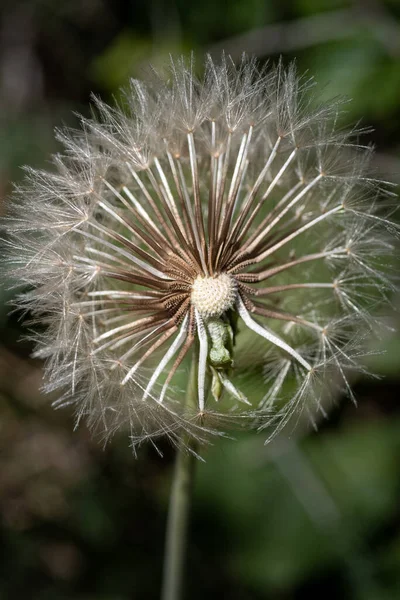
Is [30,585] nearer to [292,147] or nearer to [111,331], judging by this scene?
[111,331]

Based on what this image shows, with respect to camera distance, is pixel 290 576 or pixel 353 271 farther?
pixel 290 576

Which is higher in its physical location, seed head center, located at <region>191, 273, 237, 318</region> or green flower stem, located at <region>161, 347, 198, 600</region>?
seed head center, located at <region>191, 273, 237, 318</region>

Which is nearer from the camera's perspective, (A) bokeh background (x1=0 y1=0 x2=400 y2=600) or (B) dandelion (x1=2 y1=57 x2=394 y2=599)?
(B) dandelion (x1=2 y1=57 x2=394 y2=599)

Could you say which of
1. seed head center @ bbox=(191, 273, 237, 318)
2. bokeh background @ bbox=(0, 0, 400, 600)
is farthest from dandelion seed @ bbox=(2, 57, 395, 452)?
bokeh background @ bbox=(0, 0, 400, 600)

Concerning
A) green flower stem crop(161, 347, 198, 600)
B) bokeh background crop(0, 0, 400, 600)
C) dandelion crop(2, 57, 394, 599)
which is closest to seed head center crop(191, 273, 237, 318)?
dandelion crop(2, 57, 394, 599)

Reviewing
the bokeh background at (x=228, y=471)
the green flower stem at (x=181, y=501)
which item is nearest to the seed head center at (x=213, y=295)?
the green flower stem at (x=181, y=501)

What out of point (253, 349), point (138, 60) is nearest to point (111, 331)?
point (253, 349)

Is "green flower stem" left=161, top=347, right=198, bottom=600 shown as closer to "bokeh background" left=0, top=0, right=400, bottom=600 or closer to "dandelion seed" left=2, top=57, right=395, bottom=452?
"dandelion seed" left=2, top=57, right=395, bottom=452

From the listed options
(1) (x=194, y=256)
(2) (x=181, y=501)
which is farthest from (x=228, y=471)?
(1) (x=194, y=256)
